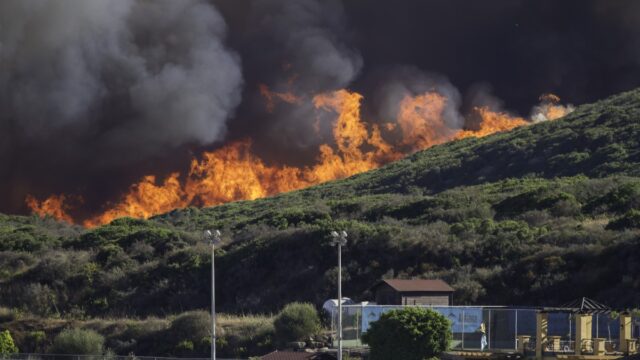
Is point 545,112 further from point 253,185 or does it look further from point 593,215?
point 593,215

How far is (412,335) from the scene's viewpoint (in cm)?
5384

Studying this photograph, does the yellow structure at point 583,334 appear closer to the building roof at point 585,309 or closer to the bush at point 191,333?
the building roof at point 585,309

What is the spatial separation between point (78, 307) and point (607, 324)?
4071cm

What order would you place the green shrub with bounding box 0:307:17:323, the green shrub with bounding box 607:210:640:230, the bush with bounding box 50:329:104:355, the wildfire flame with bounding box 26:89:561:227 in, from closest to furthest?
the bush with bounding box 50:329:104:355, the green shrub with bounding box 607:210:640:230, the green shrub with bounding box 0:307:17:323, the wildfire flame with bounding box 26:89:561:227

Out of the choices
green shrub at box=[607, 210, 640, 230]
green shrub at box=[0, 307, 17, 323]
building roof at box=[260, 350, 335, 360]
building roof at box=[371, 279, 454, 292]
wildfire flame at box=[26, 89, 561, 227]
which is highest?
wildfire flame at box=[26, 89, 561, 227]

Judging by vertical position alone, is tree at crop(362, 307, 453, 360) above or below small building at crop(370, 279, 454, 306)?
below

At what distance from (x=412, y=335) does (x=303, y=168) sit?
256 feet

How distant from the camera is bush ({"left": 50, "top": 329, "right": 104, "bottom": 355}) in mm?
67688

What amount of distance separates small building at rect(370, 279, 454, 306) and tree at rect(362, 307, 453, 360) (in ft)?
26.7

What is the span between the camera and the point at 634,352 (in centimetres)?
5128

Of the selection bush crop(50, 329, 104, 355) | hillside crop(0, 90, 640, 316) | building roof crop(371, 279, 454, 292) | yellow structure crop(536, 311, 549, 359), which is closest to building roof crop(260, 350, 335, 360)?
yellow structure crop(536, 311, 549, 359)

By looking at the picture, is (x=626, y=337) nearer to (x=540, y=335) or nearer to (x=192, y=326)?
(x=540, y=335)

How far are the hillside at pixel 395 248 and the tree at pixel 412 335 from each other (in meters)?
12.6

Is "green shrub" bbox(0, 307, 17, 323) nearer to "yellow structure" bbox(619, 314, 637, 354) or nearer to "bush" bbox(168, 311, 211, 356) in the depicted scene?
"bush" bbox(168, 311, 211, 356)
